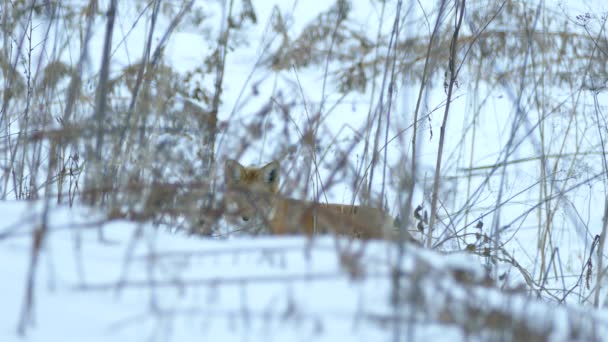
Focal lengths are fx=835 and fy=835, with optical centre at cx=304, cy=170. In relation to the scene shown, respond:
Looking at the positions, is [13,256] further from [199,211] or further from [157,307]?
[199,211]

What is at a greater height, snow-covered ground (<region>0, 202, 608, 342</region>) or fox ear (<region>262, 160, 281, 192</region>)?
fox ear (<region>262, 160, 281, 192</region>)

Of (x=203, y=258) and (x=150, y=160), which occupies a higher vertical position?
(x=150, y=160)

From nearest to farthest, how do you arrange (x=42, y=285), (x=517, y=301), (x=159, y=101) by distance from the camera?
(x=42, y=285)
(x=517, y=301)
(x=159, y=101)

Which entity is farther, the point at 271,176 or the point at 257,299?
the point at 271,176

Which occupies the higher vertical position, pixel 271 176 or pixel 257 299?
pixel 271 176

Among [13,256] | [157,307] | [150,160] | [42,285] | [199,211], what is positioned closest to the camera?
[157,307]

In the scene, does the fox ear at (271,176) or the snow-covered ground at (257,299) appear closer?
the snow-covered ground at (257,299)

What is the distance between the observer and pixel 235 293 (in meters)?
1.73

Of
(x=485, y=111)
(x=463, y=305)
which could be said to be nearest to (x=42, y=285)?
(x=463, y=305)

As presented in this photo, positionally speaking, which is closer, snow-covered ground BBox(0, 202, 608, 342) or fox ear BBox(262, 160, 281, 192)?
snow-covered ground BBox(0, 202, 608, 342)

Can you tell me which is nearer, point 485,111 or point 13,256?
point 13,256

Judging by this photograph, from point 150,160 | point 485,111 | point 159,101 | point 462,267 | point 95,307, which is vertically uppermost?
point 485,111

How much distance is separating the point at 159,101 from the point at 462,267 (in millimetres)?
1706

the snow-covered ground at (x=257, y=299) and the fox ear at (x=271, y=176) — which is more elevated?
the fox ear at (x=271, y=176)
